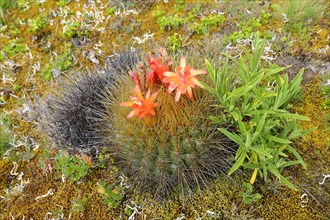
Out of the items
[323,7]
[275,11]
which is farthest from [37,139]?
[323,7]

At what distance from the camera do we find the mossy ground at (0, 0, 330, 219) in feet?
8.90

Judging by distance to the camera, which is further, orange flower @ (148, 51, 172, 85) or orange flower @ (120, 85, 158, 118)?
orange flower @ (148, 51, 172, 85)

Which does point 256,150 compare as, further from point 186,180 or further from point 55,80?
point 55,80

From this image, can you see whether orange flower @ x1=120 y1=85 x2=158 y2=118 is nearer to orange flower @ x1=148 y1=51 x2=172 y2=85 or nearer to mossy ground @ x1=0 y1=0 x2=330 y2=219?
orange flower @ x1=148 y1=51 x2=172 y2=85

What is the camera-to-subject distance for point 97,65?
12.4 feet

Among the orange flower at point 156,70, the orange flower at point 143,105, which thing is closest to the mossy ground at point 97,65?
the orange flower at point 143,105

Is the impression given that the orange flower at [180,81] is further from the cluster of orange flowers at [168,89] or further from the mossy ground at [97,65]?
the mossy ground at [97,65]

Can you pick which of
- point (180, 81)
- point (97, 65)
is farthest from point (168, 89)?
point (97, 65)

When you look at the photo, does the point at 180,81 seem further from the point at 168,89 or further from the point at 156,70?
the point at 156,70

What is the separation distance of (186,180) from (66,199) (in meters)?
0.95

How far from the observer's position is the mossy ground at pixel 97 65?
107 inches

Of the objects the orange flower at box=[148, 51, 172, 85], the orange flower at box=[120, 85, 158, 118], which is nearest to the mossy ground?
the orange flower at box=[120, 85, 158, 118]

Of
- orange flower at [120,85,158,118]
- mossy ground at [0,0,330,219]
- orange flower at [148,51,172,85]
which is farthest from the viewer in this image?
mossy ground at [0,0,330,219]

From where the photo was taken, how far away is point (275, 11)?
3990mm
